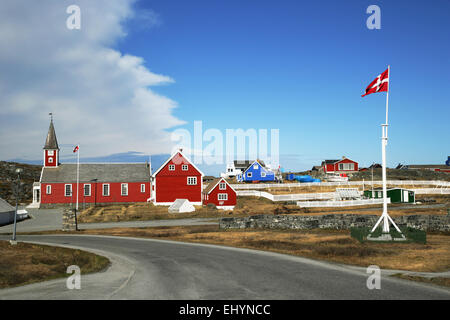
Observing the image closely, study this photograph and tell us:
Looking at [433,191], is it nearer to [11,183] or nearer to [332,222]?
[332,222]

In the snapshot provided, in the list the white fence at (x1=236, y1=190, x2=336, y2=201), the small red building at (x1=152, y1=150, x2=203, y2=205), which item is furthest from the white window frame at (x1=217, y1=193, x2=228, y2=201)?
the white fence at (x1=236, y1=190, x2=336, y2=201)

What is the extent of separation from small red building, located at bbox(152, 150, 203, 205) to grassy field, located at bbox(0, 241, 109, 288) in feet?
107

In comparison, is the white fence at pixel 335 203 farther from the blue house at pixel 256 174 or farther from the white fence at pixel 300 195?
the blue house at pixel 256 174

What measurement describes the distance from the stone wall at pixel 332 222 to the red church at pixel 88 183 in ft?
105

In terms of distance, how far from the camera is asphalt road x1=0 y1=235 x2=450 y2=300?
1103 centimetres

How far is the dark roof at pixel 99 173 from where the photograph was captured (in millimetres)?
60969

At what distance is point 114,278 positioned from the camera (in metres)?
13.8

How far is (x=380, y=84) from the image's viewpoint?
21.9m

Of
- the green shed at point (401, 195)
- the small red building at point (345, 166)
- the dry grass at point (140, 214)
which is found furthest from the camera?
the small red building at point (345, 166)

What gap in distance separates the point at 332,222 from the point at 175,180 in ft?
99.9

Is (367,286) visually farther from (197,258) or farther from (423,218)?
(423,218)

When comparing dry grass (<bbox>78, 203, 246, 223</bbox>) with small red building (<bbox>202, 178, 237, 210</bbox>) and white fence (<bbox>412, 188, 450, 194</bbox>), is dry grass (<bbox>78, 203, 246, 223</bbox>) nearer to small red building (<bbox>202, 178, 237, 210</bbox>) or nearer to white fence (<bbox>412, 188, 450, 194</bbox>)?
small red building (<bbox>202, 178, 237, 210</bbox>)

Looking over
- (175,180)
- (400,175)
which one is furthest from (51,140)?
(400,175)
